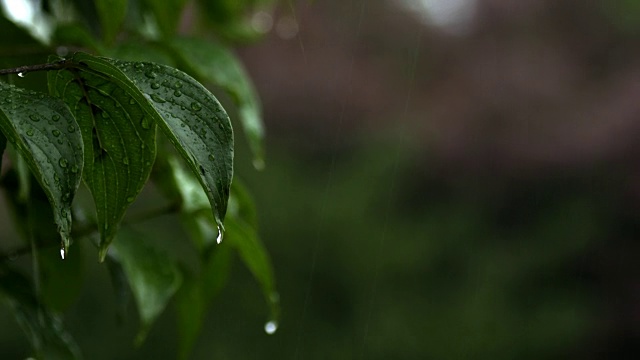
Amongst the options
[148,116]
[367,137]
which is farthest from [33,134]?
A: [367,137]

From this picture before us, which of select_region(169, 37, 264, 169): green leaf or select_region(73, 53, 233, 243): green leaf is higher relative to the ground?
select_region(169, 37, 264, 169): green leaf

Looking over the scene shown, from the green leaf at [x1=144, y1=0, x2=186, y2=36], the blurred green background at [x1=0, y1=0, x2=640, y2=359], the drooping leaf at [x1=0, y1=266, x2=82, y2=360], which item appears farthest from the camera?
the blurred green background at [x1=0, y1=0, x2=640, y2=359]

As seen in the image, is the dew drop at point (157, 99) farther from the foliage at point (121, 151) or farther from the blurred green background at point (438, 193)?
the blurred green background at point (438, 193)

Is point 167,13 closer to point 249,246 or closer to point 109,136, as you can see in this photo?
point 249,246

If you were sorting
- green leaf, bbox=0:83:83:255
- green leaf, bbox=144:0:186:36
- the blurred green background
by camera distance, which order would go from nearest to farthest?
green leaf, bbox=0:83:83:255, green leaf, bbox=144:0:186:36, the blurred green background

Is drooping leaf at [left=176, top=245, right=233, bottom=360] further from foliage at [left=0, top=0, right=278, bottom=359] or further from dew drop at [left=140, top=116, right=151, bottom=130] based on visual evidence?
dew drop at [left=140, top=116, right=151, bottom=130]

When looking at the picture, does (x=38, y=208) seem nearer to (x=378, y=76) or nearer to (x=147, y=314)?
(x=147, y=314)

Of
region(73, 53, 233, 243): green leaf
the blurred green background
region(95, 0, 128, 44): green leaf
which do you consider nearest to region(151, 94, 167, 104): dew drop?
region(73, 53, 233, 243): green leaf
